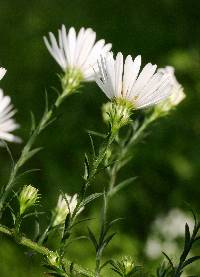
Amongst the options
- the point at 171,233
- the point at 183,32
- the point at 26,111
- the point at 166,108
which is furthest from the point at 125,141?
the point at 183,32

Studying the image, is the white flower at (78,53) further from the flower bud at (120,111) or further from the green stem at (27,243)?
the green stem at (27,243)

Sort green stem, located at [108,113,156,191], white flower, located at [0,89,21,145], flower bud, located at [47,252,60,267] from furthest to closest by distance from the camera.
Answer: green stem, located at [108,113,156,191]
white flower, located at [0,89,21,145]
flower bud, located at [47,252,60,267]

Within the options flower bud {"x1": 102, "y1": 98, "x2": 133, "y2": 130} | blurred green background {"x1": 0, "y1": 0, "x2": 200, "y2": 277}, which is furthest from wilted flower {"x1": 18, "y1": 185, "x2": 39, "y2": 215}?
blurred green background {"x1": 0, "y1": 0, "x2": 200, "y2": 277}

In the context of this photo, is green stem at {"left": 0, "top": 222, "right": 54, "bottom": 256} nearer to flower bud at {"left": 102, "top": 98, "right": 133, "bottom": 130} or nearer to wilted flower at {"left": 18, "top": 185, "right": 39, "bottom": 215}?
wilted flower at {"left": 18, "top": 185, "right": 39, "bottom": 215}

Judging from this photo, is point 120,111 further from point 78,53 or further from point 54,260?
point 78,53

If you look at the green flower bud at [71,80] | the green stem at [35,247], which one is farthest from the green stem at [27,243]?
the green flower bud at [71,80]

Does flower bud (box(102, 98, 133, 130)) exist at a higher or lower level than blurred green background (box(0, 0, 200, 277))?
lower

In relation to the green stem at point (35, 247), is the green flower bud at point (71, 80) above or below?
above

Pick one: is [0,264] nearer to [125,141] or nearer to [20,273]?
[20,273]
